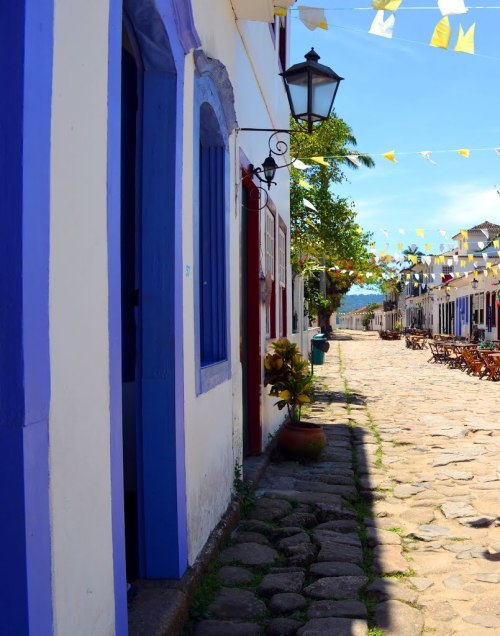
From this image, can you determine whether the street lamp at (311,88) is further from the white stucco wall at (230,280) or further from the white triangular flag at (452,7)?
the white triangular flag at (452,7)

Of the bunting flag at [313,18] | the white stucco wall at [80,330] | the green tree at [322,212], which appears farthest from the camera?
the green tree at [322,212]

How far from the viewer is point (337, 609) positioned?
340 cm

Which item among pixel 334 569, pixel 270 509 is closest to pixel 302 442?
pixel 270 509

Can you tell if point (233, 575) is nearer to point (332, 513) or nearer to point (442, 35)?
point (332, 513)

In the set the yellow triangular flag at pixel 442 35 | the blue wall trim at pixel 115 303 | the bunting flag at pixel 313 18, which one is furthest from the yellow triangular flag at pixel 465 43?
the blue wall trim at pixel 115 303

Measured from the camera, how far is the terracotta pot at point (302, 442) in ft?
22.2

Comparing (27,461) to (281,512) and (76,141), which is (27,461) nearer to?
(76,141)

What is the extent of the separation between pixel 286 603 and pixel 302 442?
10.9 ft

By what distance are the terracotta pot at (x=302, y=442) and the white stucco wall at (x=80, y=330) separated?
4554 millimetres

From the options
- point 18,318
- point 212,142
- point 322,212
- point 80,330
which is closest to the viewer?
point 18,318

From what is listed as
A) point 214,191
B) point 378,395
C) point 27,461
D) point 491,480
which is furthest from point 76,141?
point 378,395

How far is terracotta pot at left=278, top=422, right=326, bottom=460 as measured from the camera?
677cm

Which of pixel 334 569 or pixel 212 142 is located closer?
pixel 334 569

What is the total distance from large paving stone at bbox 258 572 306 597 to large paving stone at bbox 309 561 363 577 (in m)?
0.10
